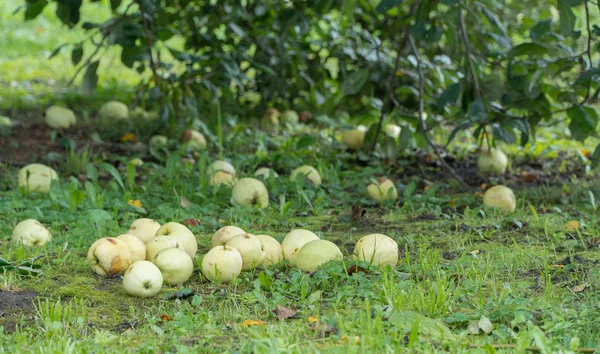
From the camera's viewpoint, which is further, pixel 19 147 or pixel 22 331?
pixel 19 147

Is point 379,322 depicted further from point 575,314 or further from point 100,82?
point 100,82

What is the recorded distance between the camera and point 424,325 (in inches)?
102

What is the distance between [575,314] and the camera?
2.69 metres

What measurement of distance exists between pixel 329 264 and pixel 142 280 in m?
0.75

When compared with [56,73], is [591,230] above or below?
above

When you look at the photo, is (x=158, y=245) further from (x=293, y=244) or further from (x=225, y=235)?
(x=293, y=244)

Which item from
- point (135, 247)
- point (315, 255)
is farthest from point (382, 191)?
point (135, 247)

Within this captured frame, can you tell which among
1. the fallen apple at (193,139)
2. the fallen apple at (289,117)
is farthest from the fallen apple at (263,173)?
the fallen apple at (289,117)

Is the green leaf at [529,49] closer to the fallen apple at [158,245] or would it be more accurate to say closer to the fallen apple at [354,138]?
the fallen apple at [354,138]

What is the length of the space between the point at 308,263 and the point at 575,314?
1099 millimetres

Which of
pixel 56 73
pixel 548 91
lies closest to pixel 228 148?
pixel 548 91

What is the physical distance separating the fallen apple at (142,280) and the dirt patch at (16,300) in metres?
0.36

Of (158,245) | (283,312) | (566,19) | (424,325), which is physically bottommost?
(158,245)

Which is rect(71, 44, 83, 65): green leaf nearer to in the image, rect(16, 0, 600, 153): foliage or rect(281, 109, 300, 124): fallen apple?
rect(16, 0, 600, 153): foliage
